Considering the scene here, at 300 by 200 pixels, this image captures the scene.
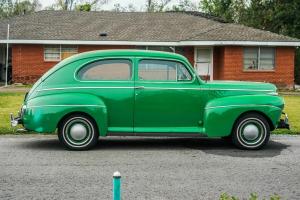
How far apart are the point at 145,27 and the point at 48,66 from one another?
6154 mm

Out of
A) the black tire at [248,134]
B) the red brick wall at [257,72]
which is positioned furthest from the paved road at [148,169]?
the red brick wall at [257,72]

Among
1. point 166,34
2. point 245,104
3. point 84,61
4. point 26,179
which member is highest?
point 166,34

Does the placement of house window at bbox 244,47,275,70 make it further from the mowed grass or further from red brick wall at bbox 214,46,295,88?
the mowed grass

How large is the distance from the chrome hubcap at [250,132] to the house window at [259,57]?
21.1 meters

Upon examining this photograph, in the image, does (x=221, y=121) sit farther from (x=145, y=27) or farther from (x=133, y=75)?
(x=145, y=27)

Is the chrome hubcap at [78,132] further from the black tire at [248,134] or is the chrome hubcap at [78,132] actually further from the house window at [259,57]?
the house window at [259,57]

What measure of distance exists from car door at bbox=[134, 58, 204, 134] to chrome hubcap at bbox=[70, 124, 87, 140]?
3.04 ft

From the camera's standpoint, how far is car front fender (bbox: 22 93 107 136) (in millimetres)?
10258

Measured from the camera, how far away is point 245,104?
10.5 meters

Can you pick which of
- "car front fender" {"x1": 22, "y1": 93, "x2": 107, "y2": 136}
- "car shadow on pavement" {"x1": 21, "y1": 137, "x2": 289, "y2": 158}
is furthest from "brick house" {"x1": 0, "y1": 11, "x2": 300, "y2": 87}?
"car front fender" {"x1": 22, "y1": 93, "x2": 107, "y2": 136}

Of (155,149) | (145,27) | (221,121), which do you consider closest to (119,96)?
(155,149)

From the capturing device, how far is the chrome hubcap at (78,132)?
10336 millimetres

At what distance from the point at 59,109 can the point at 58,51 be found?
75.0ft

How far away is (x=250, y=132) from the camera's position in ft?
34.9
